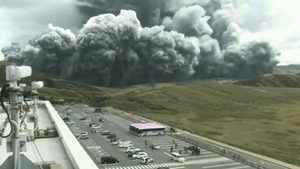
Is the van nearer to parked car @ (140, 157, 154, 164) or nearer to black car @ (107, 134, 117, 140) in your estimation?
parked car @ (140, 157, 154, 164)

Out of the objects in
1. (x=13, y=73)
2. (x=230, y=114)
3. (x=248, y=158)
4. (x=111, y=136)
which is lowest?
(x=230, y=114)

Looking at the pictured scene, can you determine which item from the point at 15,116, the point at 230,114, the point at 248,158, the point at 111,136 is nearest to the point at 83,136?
the point at 111,136

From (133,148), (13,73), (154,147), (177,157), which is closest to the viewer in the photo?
(13,73)

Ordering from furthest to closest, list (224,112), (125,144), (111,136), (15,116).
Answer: (224,112) → (111,136) → (125,144) → (15,116)

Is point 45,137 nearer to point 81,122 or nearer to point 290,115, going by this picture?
point 81,122

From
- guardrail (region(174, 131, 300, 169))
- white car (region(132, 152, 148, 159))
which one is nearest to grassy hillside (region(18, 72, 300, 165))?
guardrail (region(174, 131, 300, 169))

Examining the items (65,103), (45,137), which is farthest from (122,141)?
(65,103)

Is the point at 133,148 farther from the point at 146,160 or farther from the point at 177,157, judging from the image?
the point at 177,157

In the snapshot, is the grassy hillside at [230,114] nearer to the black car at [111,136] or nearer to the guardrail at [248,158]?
the guardrail at [248,158]

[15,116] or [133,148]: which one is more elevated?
[15,116]
